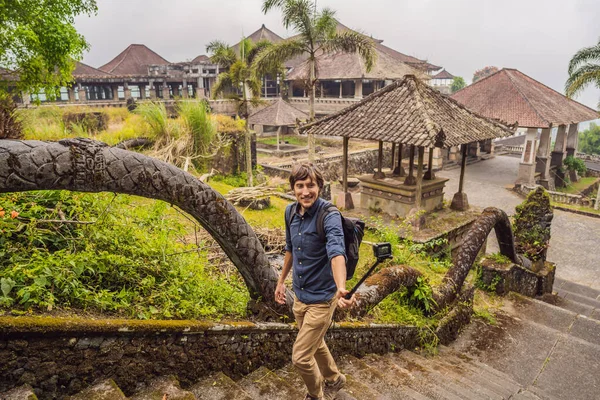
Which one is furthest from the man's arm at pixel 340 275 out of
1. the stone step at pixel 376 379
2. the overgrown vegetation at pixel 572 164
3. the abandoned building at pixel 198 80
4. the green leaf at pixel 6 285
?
the overgrown vegetation at pixel 572 164

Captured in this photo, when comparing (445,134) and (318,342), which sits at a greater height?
(445,134)

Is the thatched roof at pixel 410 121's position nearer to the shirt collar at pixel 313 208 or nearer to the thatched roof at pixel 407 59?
the shirt collar at pixel 313 208

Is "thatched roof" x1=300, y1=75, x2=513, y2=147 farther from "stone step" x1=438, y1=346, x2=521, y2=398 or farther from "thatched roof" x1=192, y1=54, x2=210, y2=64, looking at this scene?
"thatched roof" x1=192, y1=54, x2=210, y2=64

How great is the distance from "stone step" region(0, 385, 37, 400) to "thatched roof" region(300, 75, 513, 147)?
8.40 metres

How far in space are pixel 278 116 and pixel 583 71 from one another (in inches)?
655

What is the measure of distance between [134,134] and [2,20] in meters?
4.53

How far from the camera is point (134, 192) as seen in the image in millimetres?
2832

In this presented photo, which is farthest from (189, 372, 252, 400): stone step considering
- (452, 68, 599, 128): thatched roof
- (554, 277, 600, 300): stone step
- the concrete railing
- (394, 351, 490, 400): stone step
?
(452, 68, 599, 128): thatched roof

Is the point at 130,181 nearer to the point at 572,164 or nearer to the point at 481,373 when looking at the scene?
the point at 481,373

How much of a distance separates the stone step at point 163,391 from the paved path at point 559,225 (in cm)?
1177

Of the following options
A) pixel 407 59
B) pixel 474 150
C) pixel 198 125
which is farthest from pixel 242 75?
pixel 407 59

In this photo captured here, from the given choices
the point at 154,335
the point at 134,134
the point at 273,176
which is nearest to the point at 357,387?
the point at 154,335

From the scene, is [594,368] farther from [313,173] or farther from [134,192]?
[134,192]

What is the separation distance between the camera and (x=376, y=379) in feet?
13.0
